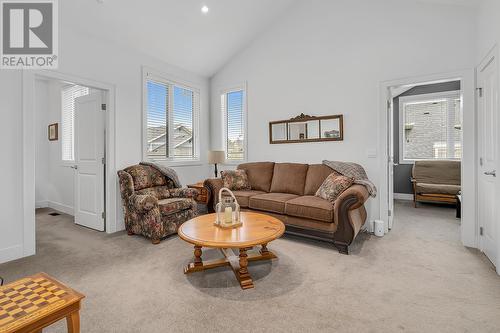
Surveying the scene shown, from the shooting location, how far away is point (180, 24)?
3.97 meters

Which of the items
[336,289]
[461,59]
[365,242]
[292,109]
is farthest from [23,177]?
[461,59]

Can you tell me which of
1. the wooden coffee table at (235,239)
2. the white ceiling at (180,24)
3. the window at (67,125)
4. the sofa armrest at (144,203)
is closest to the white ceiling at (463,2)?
the white ceiling at (180,24)

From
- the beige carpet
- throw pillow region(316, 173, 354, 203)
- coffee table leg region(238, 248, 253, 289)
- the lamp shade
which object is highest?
the lamp shade

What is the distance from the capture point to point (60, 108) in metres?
5.20

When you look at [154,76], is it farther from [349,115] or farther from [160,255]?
[349,115]

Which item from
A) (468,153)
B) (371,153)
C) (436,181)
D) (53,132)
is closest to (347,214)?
(371,153)

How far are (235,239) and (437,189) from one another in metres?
4.97

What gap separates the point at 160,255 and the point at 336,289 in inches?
75.7

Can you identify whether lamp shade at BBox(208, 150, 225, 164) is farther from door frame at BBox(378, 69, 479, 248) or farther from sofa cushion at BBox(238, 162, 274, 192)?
door frame at BBox(378, 69, 479, 248)

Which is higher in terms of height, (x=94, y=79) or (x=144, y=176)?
(x=94, y=79)

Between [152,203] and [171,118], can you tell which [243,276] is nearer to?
[152,203]

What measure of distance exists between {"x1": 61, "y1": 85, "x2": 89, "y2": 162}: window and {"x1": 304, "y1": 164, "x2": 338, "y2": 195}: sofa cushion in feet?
15.2

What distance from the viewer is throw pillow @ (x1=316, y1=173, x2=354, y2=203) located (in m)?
3.21

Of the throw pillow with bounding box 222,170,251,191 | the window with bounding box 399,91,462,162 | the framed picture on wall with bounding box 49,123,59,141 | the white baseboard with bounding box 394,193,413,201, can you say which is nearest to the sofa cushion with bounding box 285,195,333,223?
the throw pillow with bounding box 222,170,251,191
